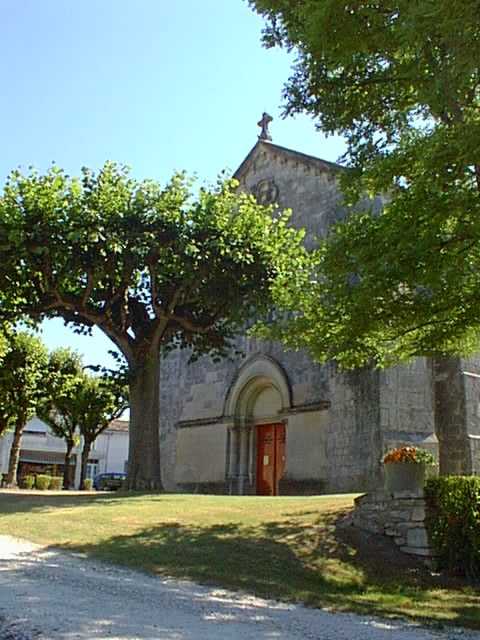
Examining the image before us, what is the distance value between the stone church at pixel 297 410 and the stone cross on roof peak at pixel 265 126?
0.05 m

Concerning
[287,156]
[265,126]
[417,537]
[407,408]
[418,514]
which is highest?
[265,126]

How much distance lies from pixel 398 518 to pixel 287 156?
14.4 m

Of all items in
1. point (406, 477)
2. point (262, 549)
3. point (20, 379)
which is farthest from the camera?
point (20, 379)

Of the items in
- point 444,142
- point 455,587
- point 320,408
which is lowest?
point 455,587

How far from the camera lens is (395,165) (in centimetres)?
877

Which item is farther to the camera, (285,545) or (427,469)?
(427,469)

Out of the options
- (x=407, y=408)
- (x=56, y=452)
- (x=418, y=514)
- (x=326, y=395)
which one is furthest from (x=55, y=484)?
(x=56, y=452)

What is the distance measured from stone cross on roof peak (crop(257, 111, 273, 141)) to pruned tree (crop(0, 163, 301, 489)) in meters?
7.00

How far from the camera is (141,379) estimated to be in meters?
16.9

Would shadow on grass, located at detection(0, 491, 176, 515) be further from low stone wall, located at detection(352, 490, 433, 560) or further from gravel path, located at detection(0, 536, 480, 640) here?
gravel path, located at detection(0, 536, 480, 640)

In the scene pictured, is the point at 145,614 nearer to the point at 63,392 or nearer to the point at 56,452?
the point at 63,392

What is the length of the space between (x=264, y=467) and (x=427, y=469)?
34.1 ft

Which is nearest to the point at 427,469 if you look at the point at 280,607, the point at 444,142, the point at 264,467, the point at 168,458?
the point at 280,607

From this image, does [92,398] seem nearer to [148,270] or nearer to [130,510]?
[148,270]
